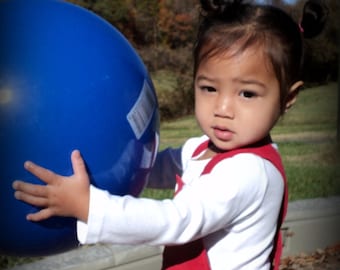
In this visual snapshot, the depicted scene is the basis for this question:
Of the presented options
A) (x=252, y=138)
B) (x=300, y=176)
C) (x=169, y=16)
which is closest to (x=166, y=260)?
(x=252, y=138)

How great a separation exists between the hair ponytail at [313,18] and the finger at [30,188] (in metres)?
1.03

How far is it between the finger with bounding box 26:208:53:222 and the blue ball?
0.01m

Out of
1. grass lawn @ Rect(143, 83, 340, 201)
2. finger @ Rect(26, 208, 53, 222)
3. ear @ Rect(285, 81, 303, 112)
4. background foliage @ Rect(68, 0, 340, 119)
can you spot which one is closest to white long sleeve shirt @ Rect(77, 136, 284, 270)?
finger @ Rect(26, 208, 53, 222)

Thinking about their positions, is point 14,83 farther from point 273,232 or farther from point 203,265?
point 273,232

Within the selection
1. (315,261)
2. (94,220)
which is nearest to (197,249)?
(94,220)

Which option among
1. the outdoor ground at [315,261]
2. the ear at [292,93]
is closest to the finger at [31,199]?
the ear at [292,93]

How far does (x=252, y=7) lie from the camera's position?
7.14 ft

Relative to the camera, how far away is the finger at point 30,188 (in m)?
1.94

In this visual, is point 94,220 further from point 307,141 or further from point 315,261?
point 307,141

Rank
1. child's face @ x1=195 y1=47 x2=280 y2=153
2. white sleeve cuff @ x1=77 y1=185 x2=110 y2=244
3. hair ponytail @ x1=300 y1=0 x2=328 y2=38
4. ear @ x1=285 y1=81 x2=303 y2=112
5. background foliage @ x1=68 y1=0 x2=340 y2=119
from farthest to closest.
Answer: background foliage @ x1=68 y1=0 x2=340 y2=119, hair ponytail @ x1=300 y1=0 x2=328 y2=38, ear @ x1=285 y1=81 x2=303 y2=112, child's face @ x1=195 y1=47 x2=280 y2=153, white sleeve cuff @ x1=77 y1=185 x2=110 y2=244

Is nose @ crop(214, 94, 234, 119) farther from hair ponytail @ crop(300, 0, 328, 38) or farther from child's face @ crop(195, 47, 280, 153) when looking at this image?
hair ponytail @ crop(300, 0, 328, 38)

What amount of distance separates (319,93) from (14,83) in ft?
30.9

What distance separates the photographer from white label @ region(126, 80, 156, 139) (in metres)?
2.15

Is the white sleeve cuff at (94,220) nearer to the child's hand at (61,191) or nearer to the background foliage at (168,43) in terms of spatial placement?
the child's hand at (61,191)
